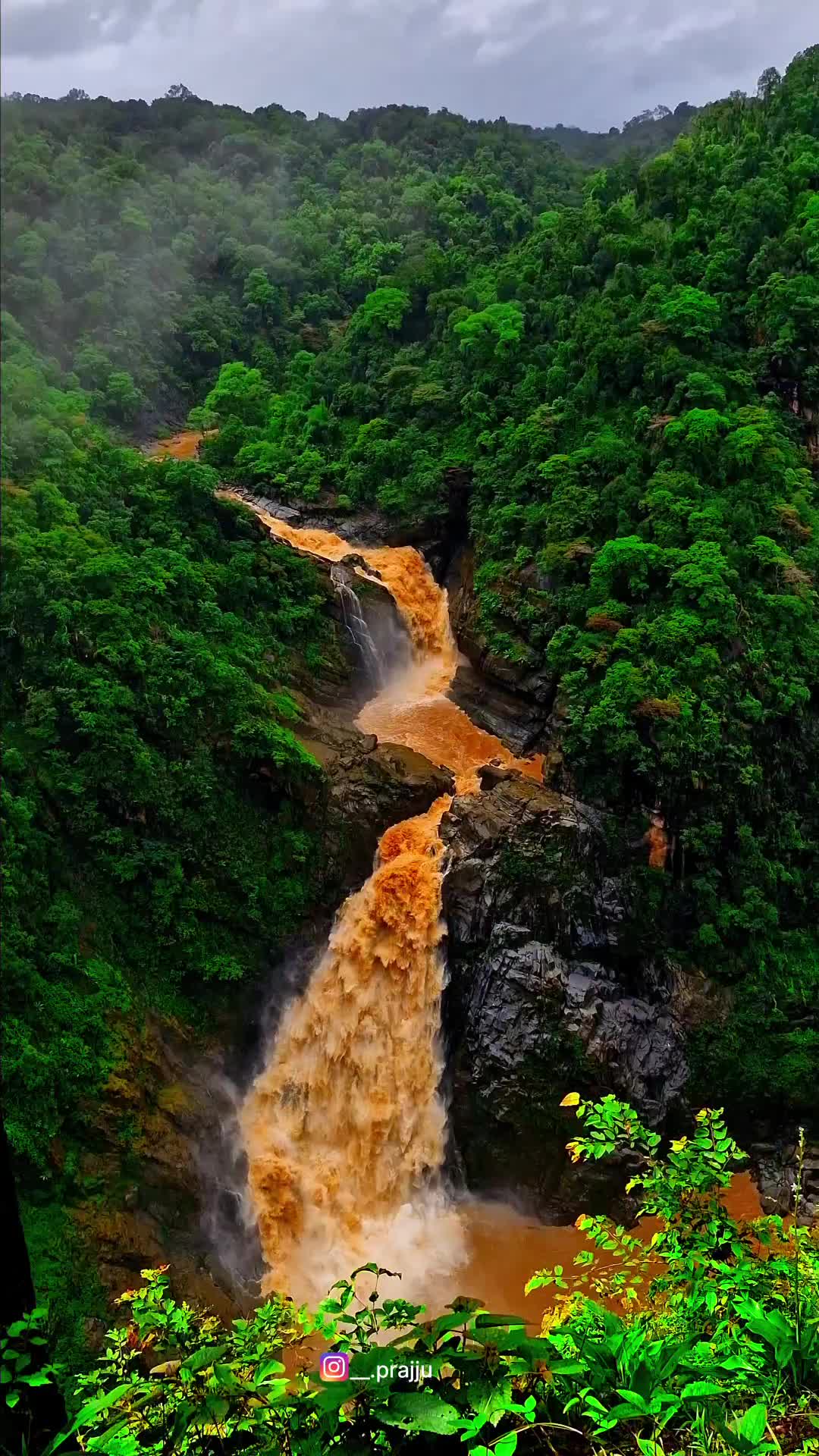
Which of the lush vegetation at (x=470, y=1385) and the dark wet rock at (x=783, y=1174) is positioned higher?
the lush vegetation at (x=470, y=1385)

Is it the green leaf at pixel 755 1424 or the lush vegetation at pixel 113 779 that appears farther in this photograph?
the lush vegetation at pixel 113 779

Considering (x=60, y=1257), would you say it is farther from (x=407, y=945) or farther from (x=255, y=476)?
(x=255, y=476)

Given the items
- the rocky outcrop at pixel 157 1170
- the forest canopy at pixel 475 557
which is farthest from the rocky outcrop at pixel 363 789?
the rocky outcrop at pixel 157 1170

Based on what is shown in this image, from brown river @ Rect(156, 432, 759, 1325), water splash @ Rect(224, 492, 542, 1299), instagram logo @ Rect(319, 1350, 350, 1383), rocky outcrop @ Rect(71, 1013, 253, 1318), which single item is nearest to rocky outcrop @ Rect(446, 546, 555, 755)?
brown river @ Rect(156, 432, 759, 1325)

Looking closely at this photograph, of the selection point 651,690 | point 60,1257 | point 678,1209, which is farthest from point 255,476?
point 678,1209

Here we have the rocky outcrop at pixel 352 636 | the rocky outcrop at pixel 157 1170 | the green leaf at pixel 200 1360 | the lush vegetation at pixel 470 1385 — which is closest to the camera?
the lush vegetation at pixel 470 1385

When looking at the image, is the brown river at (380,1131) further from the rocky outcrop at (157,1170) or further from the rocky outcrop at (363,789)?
the rocky outcrop at (157,1170)
